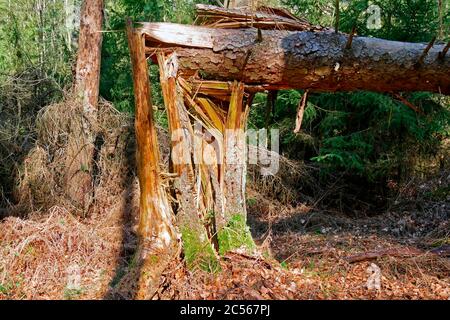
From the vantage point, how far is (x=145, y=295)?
4090mm

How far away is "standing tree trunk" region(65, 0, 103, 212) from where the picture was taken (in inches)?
309

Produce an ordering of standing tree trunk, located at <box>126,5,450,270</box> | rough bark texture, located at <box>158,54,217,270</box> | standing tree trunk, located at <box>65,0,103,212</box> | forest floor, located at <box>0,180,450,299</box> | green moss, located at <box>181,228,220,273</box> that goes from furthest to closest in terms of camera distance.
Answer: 1. standing tree trunk, located at <box>65,0,103,212</box>
2. standing tree trunk, located at <box>126,5,450,270</box>
3. rough bark texture, located at <box>158,54,217,270</box>
4. green moss, located at <box>181,228,220,273</box>
5. forest floor, located at <box>0,180,450,299</box>

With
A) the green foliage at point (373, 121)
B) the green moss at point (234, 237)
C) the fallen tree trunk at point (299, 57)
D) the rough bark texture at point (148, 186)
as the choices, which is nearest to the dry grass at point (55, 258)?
the rough bark texture at point (148, 186)

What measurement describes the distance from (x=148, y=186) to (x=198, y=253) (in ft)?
2.89

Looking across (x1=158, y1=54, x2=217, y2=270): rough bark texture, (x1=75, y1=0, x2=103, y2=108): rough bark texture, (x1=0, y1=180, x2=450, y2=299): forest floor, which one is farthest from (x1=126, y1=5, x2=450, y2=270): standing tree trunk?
(x1=75, y1=0, x2=103, y2=108): rough bark texture

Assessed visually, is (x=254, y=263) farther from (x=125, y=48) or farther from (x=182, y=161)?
(x=125, y=48)

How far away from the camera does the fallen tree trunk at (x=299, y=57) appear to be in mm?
4867

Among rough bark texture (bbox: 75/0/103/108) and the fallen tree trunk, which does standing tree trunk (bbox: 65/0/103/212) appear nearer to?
rough bark texture (bbox: 75/0/103/108)

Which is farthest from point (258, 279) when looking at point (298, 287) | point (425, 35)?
point (425, 35)

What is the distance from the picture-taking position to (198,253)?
4.48 metres

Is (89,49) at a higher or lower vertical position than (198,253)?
higher

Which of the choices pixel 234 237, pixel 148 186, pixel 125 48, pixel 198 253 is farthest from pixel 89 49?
pixel 198 253

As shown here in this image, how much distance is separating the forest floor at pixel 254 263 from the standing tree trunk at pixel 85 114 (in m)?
0.51

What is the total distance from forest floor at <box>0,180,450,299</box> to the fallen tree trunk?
191cm
